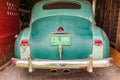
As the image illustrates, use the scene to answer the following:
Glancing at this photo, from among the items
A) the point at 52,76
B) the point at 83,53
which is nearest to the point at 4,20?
the point at 52,76

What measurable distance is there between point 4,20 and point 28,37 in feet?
5.59

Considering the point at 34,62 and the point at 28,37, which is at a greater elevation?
the point at 28,37

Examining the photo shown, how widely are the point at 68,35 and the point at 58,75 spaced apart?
3.99 feet

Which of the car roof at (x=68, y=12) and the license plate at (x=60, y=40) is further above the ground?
the car roof at (x=68, y=12)

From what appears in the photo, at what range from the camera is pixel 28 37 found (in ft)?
17.2

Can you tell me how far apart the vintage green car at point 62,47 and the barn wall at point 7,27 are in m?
1.21

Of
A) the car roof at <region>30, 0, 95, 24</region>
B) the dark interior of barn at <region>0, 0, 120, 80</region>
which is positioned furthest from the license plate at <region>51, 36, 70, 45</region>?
the dark interior of barn at <region>0, 0, 120, 80</region>

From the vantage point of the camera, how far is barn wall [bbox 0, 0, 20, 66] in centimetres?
644

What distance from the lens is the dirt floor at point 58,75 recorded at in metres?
5.65

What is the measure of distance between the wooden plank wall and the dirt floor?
4.85ft

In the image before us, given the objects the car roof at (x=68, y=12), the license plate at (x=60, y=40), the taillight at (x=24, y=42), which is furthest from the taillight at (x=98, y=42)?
the taillight at (x=24, y=42)

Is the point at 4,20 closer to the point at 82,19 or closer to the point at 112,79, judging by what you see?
the point at 82,19

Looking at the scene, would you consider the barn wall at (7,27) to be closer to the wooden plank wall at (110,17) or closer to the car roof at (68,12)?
the car roof at (68,12)

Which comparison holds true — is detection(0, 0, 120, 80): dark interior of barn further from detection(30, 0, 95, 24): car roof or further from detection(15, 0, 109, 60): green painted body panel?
detection(15, 0, 109, 60): green painted body panel
